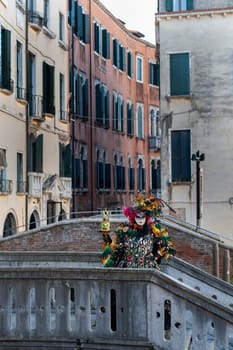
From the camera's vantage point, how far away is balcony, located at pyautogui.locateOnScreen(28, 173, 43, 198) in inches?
895

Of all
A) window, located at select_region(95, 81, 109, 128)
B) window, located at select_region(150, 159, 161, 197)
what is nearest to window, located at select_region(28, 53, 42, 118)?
window, located at select_region(95, 81, 109, 128)

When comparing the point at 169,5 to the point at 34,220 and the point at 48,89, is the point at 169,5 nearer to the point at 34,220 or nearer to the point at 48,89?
the point at 48,89

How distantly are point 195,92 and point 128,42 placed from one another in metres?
17.7

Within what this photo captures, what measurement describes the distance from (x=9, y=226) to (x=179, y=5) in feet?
25.6

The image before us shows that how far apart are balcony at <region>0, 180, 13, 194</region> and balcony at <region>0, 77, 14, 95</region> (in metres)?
2.16

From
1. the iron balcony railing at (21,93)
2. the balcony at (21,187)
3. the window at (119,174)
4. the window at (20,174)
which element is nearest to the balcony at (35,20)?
the iron balcony railing at (21,93)

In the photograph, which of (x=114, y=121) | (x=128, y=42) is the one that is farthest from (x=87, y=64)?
(x=128, y=42)

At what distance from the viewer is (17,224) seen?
72.0 feet

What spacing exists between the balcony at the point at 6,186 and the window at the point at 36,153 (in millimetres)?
2483

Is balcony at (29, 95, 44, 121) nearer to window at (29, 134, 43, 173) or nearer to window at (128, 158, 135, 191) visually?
window at (29, 134, 43, 173)

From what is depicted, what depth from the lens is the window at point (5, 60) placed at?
20203 millimetres

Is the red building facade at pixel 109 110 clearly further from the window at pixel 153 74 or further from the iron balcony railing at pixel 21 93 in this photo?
the iron balcony railing at pixel 21 93

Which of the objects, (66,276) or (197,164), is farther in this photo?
(197,164)

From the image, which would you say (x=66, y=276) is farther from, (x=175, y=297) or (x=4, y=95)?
(x=4, y=95)
